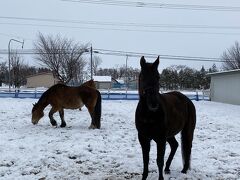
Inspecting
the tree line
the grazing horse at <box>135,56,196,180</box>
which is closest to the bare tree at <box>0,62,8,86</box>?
the tree line

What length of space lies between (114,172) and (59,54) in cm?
3764

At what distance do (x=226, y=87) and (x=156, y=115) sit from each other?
25.5m

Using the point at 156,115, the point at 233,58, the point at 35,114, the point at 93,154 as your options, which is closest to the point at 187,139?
the point at 156,115

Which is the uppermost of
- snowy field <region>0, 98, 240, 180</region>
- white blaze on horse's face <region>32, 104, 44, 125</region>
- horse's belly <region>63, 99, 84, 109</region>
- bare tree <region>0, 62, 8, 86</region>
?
bare tree <region>0, 62, 8, 86</region>

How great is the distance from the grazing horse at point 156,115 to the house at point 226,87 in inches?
868

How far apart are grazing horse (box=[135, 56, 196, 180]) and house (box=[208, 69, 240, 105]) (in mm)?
22048

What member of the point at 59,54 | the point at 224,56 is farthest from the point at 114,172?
the point at 224,56

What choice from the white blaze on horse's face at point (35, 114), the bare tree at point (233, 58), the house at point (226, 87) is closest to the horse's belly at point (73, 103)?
the white blaze on horse's face at point (35, 114)

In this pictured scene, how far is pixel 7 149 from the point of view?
26.0 feet

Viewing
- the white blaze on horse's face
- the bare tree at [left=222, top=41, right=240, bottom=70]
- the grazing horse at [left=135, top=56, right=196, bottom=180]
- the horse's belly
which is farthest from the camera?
the bare tree at [left=222, top=41, right=240, bottom=70]

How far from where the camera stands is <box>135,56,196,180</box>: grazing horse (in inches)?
196

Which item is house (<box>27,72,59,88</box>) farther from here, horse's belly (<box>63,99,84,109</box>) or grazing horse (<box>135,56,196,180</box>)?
grazing horse (<box>135,56,196,180</box>)

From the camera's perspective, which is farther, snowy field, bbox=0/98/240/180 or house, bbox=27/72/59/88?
house, bbox=27/72/59/88

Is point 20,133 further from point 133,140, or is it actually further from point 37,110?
point 133,140
